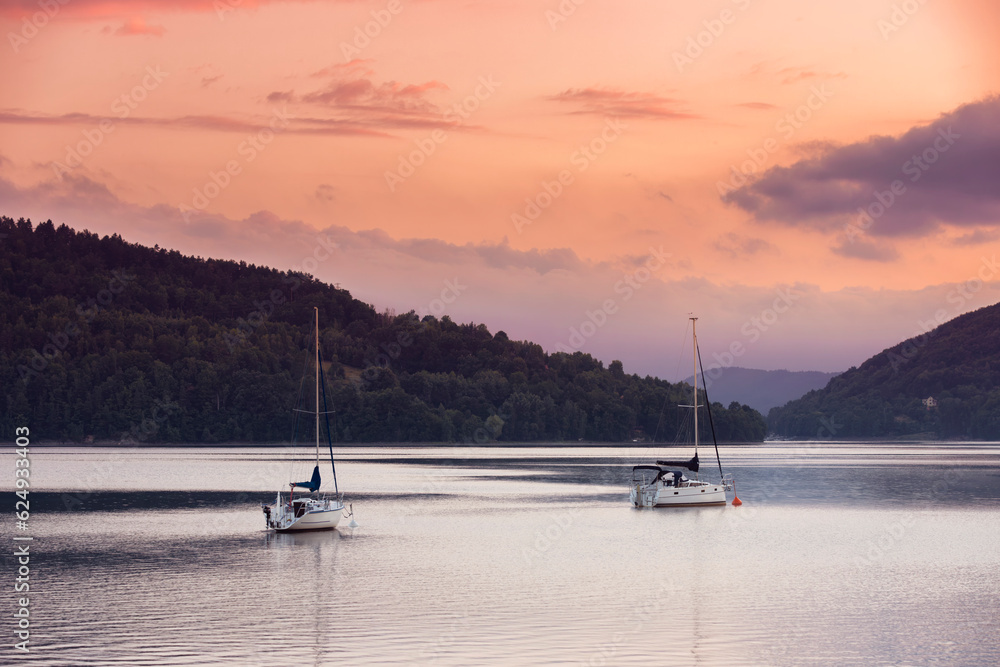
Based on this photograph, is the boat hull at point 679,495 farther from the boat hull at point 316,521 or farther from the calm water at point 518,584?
the boat hull at point 316,521

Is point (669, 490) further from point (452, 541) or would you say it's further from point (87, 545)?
point (87, 545)

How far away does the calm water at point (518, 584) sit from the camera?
29.7 meters

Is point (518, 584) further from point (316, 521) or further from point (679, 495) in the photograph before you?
point (679, 495)

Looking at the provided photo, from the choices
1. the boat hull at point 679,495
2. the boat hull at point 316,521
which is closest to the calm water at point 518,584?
the boat hull at point 316,521

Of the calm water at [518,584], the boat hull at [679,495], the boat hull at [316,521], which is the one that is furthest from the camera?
the boat hull at [679,495]

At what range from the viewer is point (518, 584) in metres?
41.0

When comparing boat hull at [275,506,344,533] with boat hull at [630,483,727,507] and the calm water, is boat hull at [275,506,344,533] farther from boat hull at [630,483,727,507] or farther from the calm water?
boat hull at [630,483,727,507]

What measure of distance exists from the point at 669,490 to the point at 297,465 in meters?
85.3

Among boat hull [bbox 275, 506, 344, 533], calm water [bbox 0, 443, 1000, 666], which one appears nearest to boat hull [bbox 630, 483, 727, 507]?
calm water [bbox 0, 443, 1000, 666]

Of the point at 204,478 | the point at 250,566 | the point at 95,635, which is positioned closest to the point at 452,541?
the point at 250,566

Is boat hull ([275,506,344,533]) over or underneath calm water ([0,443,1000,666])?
over

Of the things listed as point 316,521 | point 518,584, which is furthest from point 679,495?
point 518,584

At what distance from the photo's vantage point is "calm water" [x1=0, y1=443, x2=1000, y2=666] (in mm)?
29672

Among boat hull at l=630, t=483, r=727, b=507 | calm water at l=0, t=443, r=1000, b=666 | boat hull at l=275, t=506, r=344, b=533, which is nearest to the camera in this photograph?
calm water at l=0, t=443, r=1000, b=666
